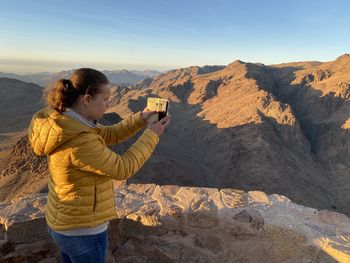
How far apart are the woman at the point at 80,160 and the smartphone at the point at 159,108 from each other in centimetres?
28

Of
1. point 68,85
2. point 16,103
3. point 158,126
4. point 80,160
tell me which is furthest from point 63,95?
point 16,103

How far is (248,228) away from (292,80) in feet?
157

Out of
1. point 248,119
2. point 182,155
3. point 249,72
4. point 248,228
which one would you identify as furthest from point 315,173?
point 248,228

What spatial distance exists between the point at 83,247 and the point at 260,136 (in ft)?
100

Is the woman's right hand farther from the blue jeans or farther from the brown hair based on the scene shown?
the blue jeans

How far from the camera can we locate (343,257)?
2.85 metres

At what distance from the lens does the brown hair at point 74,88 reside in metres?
1.89

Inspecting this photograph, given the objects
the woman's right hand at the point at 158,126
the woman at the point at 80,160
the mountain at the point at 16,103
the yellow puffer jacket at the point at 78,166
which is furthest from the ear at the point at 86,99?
the mountain at the point at 16,103

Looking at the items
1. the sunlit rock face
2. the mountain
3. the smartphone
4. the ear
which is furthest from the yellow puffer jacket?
the mountain

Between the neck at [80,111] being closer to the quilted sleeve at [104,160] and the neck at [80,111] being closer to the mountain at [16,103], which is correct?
the quilted sleeve at [104,160]

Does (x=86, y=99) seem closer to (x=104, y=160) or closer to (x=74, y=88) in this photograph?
(x=74, y=88)

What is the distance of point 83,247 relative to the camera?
6.63ft

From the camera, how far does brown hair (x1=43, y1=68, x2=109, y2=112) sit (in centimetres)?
189

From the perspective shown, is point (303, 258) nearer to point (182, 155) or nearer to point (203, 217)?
point (203, 217)
